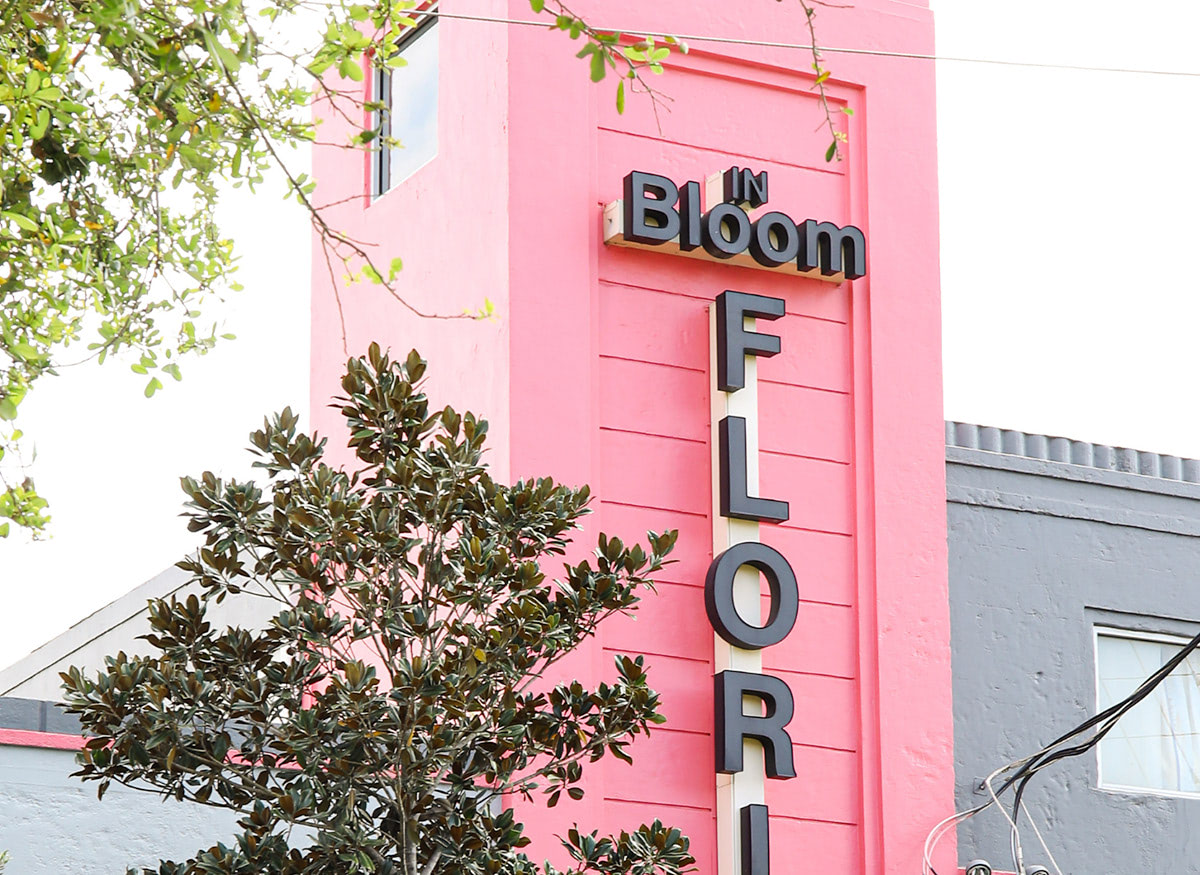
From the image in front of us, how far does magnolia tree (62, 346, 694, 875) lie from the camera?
23.2 ft

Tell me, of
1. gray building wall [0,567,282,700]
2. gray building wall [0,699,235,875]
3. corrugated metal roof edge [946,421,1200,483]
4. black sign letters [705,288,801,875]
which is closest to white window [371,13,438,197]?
black sign letters [705,288,801,875]

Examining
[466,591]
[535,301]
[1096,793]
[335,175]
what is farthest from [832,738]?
[335,175]

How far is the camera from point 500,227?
1021 centimetres

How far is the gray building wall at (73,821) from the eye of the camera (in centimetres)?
838

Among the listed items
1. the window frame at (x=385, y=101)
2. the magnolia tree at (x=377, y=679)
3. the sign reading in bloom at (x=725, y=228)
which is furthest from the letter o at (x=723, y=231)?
the magnolia tree at (x=377, y=679)

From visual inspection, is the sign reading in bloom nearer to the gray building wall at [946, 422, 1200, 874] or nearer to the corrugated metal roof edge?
the corrugated metal roof edge

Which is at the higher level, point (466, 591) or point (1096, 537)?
point (1096, 537)

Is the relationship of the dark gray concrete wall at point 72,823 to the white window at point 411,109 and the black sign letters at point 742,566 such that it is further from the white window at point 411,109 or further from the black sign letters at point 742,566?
A: the white window at point 411,109

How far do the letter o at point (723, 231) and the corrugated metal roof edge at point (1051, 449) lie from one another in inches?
75.4

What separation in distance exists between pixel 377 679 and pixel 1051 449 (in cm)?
555

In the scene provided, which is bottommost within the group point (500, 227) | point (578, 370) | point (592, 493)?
point (592, 493)

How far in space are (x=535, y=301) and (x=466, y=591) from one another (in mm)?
3035

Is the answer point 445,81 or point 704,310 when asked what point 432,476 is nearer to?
point 704,310

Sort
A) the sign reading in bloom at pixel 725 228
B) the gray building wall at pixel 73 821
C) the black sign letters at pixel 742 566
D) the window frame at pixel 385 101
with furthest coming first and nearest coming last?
the window frame at pixel 385 101 < the sign reading in bloom at pixel 725 228 < the black sign letters at pixel 742 566 < the gray building wall at pixel 73 821
